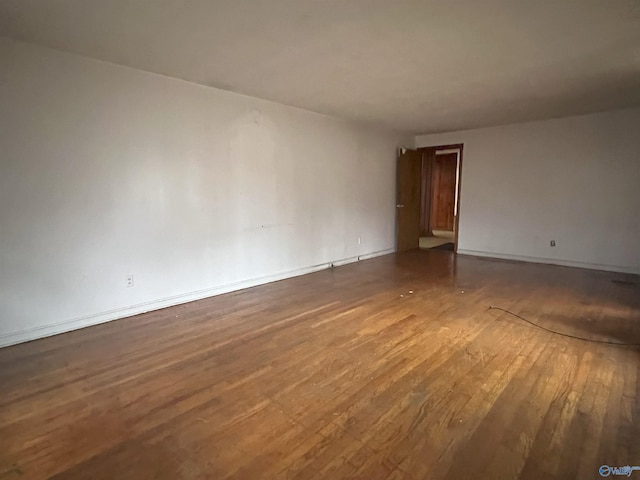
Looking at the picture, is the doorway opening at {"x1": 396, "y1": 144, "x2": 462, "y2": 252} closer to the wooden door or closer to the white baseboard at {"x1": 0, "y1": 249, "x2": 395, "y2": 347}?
the wooden door

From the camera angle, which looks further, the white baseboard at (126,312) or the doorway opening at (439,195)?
the doorway opening at (439,195)

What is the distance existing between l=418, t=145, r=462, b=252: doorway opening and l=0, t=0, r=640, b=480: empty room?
3.70m

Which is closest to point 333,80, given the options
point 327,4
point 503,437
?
point 327,4

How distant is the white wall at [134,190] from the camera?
2.74 meters

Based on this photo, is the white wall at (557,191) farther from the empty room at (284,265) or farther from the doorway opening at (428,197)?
the doorway opening at (428,197)

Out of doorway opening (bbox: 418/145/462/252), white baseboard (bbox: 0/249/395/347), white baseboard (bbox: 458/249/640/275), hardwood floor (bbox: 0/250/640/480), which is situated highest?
doorway opening (bbox: 418/145/462/252)

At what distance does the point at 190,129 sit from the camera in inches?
145

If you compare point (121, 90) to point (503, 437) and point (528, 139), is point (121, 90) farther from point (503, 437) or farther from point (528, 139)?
point (528, 139)

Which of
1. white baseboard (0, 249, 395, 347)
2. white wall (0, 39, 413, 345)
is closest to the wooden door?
white wall (0, 39, 413, 345)

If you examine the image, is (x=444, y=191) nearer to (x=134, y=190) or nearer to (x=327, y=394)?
(x=134, y=190)

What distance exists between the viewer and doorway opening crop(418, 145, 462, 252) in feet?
30.1

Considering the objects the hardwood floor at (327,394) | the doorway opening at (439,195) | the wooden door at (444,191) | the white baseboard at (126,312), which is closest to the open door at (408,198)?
the doorway opening at (439,195)

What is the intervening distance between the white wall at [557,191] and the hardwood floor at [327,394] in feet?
7.07

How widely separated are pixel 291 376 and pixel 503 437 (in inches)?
48.7
